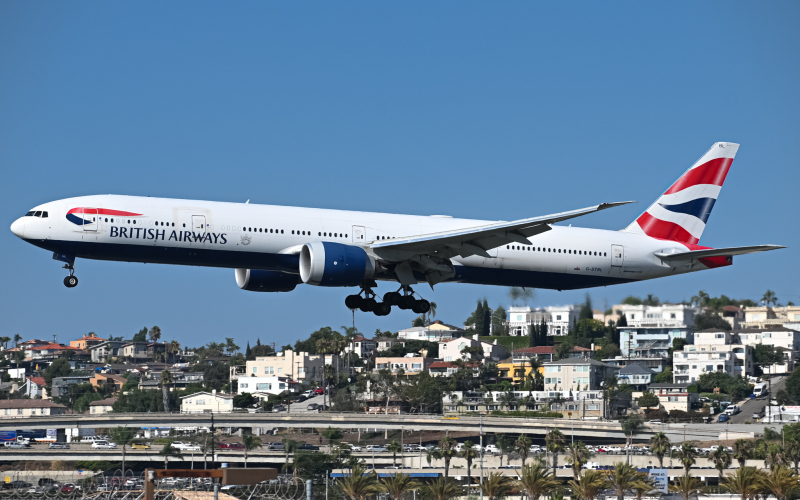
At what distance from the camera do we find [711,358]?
163m

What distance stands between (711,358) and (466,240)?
13180 cm

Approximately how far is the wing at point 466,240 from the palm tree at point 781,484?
22.9 meters

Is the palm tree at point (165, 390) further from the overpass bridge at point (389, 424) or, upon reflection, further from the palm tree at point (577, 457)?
A: the palm tree at point (577, 457)

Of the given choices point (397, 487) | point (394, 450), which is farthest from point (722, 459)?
point (397, 487)

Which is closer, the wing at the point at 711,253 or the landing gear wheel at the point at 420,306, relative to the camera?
the wing at the point at 711,253

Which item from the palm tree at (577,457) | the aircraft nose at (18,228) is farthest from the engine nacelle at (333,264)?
the palm tree at (577,457)

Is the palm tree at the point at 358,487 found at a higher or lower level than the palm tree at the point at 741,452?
higher

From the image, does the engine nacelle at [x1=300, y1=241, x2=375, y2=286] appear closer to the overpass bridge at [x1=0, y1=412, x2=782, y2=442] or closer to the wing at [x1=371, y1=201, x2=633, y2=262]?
the wing at [x1=371, y1=201, x2=633, y2=262]

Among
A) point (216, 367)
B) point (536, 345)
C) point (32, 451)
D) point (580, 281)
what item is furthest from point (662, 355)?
point (580, 281)

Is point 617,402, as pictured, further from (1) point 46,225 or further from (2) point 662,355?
(1) point 46,225

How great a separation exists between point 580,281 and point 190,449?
64.6m

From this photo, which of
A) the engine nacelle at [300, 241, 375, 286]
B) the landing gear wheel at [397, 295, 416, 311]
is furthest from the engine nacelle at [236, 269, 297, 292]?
the engine nacelle at [300, 241, 375, 286]

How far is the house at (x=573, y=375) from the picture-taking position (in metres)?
147

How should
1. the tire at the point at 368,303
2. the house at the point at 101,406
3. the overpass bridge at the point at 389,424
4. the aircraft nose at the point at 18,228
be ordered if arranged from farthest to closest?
the house at the point at 101,406 → the overpass bridge at the point at 389,424 → the tire at the point at 368,303 → the aircraft nose at the point at 18,228
